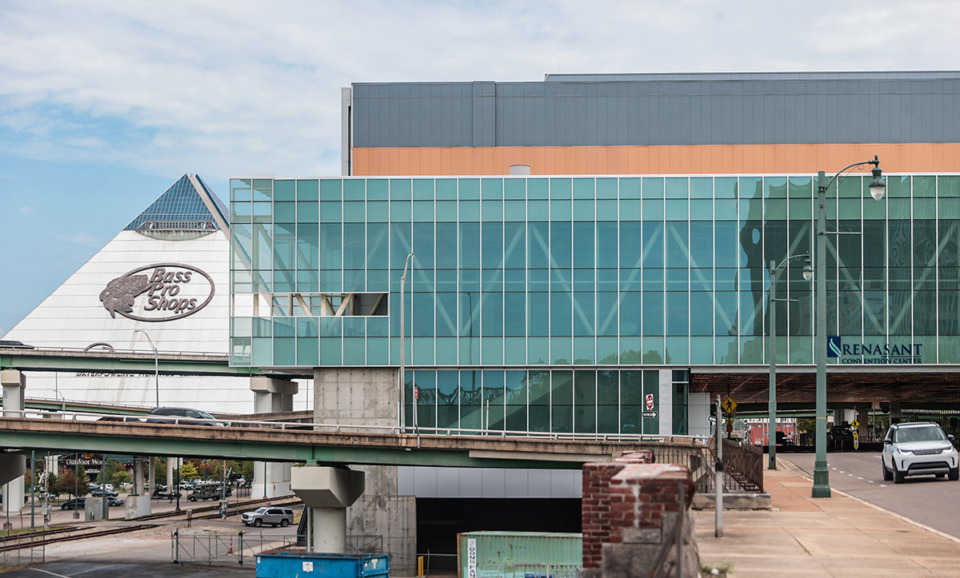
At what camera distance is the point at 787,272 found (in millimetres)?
54188

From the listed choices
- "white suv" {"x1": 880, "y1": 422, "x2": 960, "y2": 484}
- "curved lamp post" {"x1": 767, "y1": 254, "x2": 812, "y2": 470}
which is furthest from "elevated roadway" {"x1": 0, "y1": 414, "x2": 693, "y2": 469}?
"white suv" {"x1": 880, "y1": 422, "x2": 960, "y2": 484}

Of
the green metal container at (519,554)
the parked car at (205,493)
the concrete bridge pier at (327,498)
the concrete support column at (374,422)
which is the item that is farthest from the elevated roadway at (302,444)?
the parked car at (205,493)

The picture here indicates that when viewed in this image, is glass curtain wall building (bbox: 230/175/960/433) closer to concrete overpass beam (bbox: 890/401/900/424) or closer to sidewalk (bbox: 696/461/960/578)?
sidewalk (bbox: 696/461/960/578)

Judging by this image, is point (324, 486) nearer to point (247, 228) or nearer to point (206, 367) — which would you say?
point (247, 228)

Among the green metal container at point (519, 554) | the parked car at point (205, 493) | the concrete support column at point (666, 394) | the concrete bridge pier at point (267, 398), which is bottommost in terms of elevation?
the parked car at point (205, 493)

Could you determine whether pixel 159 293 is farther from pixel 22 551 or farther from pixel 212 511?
pixel 22 551

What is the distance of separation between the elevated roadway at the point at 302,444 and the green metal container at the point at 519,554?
6.32m

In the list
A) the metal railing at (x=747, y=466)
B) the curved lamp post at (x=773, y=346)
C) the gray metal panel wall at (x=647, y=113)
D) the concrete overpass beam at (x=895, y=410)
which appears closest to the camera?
the metal railing at (x=747, y=466)

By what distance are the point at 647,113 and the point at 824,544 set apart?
46.1 m

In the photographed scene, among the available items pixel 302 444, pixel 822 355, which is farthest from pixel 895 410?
pixel 822 355

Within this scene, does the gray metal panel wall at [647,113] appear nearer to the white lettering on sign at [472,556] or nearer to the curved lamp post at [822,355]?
the white lettering on sign at [472,556]

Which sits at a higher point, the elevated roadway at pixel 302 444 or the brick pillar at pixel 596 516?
the brick pillar at pixel 596 516

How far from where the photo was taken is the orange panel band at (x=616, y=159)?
201 ft

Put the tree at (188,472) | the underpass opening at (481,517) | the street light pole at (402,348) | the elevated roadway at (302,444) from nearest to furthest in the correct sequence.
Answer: the elevated roadway at (302,444), the street light pole at (402,348), the underpass opening at (481,517), the tree at (188,472)
